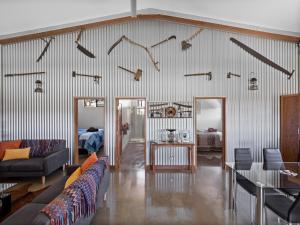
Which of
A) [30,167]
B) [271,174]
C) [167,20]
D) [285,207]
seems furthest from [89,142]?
[285,207]

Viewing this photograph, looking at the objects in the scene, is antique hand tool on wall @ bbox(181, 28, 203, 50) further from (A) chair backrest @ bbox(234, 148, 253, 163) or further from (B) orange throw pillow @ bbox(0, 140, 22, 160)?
(B) orange throw pillow @ bbox(0, 140, 22, 160)

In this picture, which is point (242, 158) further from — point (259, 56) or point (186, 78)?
point (259, 56)

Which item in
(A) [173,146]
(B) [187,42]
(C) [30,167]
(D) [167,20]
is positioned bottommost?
(C) [30,167]

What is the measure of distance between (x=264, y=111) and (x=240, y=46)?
1.94 meters

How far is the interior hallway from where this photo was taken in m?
3.20

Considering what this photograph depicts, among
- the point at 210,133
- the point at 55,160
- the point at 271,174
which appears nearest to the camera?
the point at 271,174

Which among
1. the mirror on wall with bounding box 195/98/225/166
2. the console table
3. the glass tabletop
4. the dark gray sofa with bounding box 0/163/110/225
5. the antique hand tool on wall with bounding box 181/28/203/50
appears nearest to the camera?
the dark gray sofa with bounding box 0/163/110/225

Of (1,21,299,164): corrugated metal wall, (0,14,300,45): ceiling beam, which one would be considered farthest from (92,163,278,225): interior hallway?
(0,14,300,45): ceiling beam

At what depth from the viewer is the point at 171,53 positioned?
626 cm

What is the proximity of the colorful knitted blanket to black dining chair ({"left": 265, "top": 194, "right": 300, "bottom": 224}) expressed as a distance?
2076 mm

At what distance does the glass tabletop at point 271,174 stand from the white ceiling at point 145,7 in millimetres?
3122

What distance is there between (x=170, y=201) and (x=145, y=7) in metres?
4.36

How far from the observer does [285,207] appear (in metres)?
2.59

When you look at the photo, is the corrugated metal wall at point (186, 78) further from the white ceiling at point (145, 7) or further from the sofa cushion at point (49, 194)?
the sofa cushion at point (49, 194)
